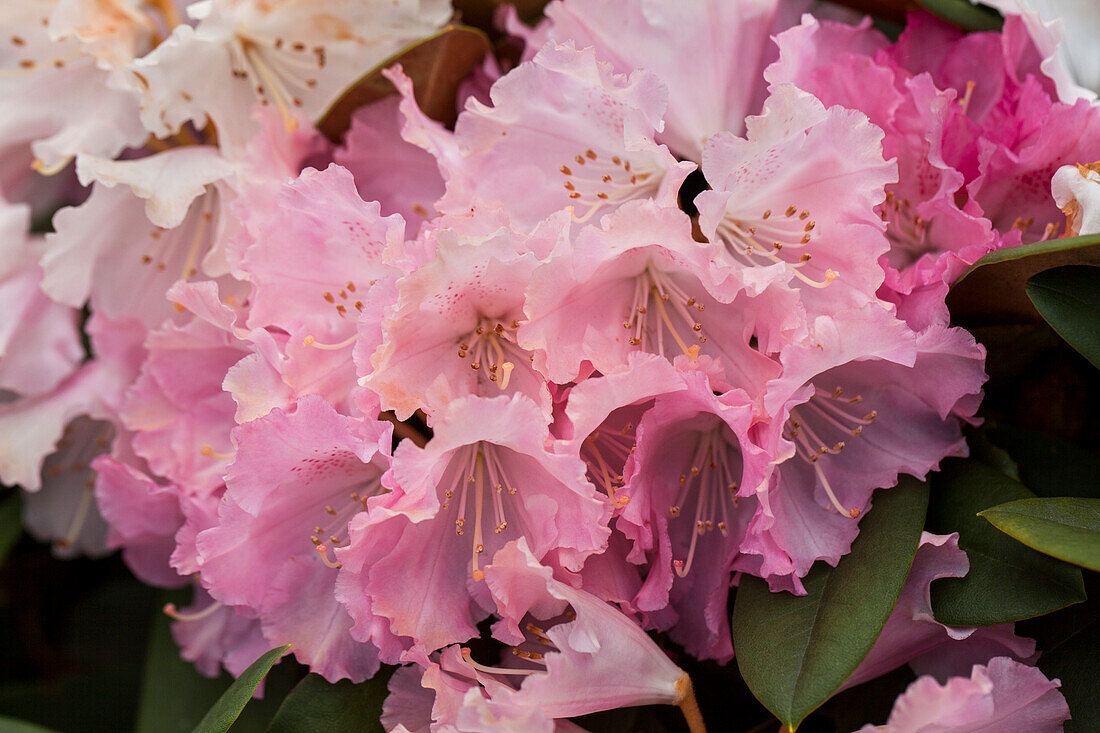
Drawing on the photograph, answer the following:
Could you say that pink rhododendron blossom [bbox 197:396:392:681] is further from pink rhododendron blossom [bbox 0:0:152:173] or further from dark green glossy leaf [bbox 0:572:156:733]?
dark green glossy leaf [bbox 0:572:156:733]

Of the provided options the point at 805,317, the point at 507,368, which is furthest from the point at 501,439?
the point at 805,317

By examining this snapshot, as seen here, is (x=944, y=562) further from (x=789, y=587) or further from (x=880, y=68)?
(x=880, y=68)

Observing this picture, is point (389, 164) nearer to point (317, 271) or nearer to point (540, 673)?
point (317, 271)

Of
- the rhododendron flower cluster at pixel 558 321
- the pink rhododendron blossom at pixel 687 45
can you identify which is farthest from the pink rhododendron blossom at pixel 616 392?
the pink rhododendron blossom at pixel 687 45

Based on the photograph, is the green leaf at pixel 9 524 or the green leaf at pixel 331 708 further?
the green leaf at pixel 9 524

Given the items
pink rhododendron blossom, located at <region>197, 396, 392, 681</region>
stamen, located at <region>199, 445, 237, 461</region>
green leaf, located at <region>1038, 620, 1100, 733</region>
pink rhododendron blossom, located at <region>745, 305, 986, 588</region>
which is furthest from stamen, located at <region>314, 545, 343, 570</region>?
green leaf, located at <region>1038, 620, 1100, 733</region>

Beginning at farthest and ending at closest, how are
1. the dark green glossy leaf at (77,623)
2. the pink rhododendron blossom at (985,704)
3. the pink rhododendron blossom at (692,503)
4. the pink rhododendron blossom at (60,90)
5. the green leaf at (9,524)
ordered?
the dark green glossy leaf at (77,623), the green leaf at (9,524), the pink rhododendron blossom at (60,90), the pink rhododendron blossom at (692,503), the pink rhododendron blossom at (985,704)

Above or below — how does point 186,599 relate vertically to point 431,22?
below

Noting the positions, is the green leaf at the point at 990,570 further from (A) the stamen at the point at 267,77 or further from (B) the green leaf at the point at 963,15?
(A) the stamen at the point at 267,77
